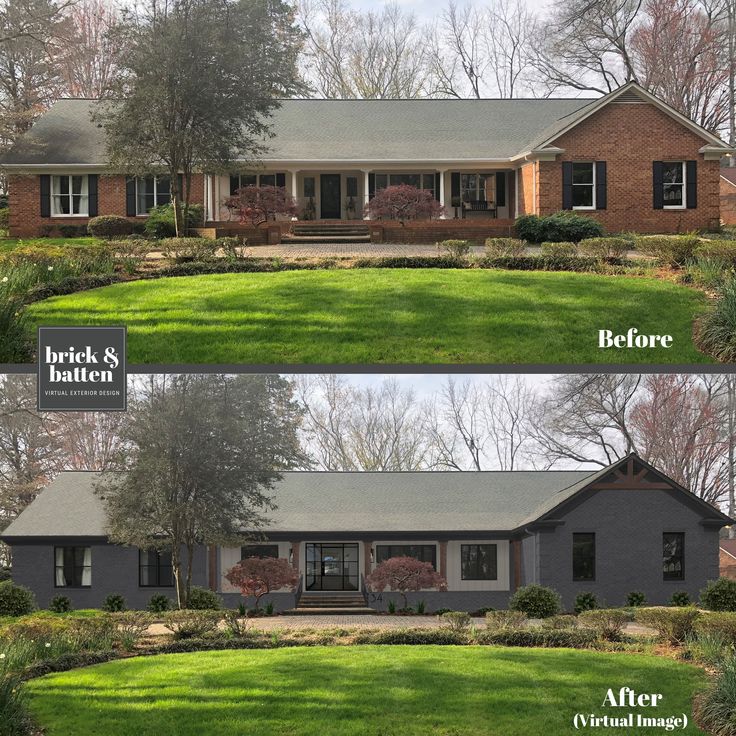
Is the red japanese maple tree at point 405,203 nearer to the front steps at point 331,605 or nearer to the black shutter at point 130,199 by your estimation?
the black shutter at point 130,199

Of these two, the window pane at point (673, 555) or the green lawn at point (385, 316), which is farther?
the window pane at point (673, 555)

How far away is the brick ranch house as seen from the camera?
3070 centimetres

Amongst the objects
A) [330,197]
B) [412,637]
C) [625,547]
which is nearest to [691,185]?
[625,547]

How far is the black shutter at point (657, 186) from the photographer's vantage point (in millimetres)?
30906

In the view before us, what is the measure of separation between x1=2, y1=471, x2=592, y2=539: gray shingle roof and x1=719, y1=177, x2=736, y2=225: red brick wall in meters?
11.3

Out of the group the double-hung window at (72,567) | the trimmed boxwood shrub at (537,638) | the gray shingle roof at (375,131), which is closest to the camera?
the trimmed boxwood shrub at (537,638)

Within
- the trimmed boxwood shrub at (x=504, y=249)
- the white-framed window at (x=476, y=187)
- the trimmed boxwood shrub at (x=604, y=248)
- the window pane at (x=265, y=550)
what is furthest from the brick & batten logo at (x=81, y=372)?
the white-framed window at (x=476, y=187)

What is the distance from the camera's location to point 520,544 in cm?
2630

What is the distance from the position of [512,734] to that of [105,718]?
5.23 m

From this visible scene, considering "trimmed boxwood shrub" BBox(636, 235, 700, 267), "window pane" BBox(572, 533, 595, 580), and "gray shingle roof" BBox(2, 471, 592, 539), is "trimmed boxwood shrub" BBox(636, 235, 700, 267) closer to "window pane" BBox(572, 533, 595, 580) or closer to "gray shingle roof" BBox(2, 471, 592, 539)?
"window pane" BBox(572, 533, 595, 580)

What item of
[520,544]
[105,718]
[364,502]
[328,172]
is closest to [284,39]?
[328,172]

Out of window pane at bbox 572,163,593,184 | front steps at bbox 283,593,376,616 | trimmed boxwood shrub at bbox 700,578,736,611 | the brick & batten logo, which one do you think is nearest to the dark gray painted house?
front steps at bbox 283,593,376,616

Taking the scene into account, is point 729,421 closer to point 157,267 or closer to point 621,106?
point 621,106

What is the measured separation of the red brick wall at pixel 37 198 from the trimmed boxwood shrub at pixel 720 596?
65.3 feet
